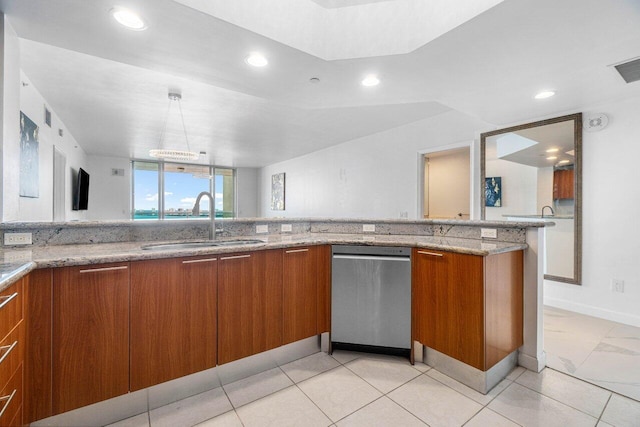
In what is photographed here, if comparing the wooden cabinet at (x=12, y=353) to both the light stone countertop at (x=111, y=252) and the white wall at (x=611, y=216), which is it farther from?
the white wall at (x=611, y=216)

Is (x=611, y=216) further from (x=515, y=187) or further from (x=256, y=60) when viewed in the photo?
(x=256, y=60)

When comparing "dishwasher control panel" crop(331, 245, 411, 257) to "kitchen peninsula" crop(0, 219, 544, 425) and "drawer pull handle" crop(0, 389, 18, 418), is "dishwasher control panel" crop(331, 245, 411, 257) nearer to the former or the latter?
"kitchen peninsula" crop(0, 219, 544, 425)

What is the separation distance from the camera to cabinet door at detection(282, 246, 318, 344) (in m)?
2.09

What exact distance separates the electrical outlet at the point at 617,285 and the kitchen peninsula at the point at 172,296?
1894mm

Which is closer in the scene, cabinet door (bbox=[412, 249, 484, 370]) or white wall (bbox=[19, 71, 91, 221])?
cabinet door (bbox=[412, 249, 484, 370])

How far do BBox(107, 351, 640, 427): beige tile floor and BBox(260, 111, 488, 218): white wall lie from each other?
2907mm

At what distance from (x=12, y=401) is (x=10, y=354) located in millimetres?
205

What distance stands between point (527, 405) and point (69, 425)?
8.29ft

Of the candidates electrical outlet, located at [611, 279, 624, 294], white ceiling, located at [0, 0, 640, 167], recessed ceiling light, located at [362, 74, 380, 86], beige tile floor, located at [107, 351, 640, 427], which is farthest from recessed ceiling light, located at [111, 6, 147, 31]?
electrical outlet, located at [611, 279, 624, 294]

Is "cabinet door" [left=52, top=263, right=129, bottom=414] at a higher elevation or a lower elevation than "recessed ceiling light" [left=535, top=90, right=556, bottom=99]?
lower

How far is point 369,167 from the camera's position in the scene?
17.7 ft

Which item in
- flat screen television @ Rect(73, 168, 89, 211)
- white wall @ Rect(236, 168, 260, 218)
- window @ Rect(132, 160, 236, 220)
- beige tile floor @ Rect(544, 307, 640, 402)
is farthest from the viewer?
white wall @ Rect(236, 168, 260, 218)

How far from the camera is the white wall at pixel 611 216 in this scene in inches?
115

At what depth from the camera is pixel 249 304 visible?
6.28 ft
